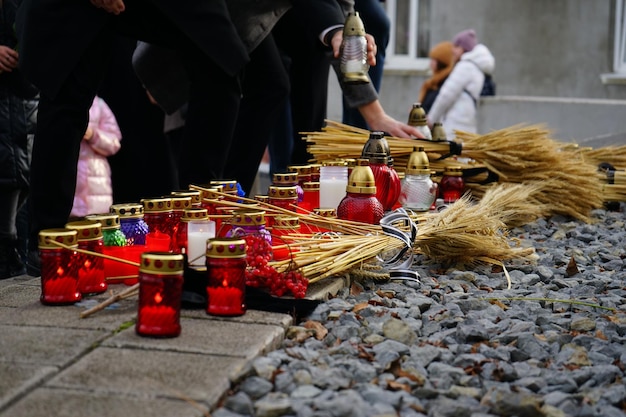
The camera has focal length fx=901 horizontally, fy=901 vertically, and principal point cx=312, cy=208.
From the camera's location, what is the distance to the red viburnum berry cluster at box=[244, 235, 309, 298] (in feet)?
8.06

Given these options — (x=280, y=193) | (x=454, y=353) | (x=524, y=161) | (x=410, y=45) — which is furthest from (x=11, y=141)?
(x=410, y=45)

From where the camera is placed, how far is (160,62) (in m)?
4.17

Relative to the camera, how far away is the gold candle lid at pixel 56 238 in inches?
89.4

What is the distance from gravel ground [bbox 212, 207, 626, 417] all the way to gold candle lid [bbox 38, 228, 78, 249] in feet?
1.99

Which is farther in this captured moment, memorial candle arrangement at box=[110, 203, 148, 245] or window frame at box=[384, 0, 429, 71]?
window frame at box=[384, 0, 429, 71]

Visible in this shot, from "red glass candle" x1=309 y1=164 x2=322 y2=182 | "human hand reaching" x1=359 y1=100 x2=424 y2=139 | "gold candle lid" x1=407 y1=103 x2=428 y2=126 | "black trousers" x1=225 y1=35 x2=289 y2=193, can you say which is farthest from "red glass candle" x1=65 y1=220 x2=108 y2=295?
"gold candle lid" x1=407 y1=103 x2=428 y2=126

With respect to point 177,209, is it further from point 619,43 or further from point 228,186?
point 619,43

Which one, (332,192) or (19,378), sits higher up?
(332,192)

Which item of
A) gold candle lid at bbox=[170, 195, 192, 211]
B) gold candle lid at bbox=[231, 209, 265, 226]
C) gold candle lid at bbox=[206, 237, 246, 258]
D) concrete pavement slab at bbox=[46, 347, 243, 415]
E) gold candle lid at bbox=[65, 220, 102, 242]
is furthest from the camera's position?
gold candle lid at bbox=[170, 195, 192, 211]

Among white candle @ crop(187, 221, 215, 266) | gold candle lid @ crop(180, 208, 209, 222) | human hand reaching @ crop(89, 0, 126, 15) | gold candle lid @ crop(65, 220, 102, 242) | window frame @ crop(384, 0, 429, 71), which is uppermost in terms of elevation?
window frame @ crop(384, 0, 429, 71)

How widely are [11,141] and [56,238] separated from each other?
2.05 m

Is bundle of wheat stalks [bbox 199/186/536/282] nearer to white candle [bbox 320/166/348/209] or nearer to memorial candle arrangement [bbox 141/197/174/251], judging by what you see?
memorial candle arrangement [bbox 141/197/174/251]

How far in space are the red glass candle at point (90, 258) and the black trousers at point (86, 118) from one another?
64 centimetres

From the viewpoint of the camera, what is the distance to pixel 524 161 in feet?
15.6
